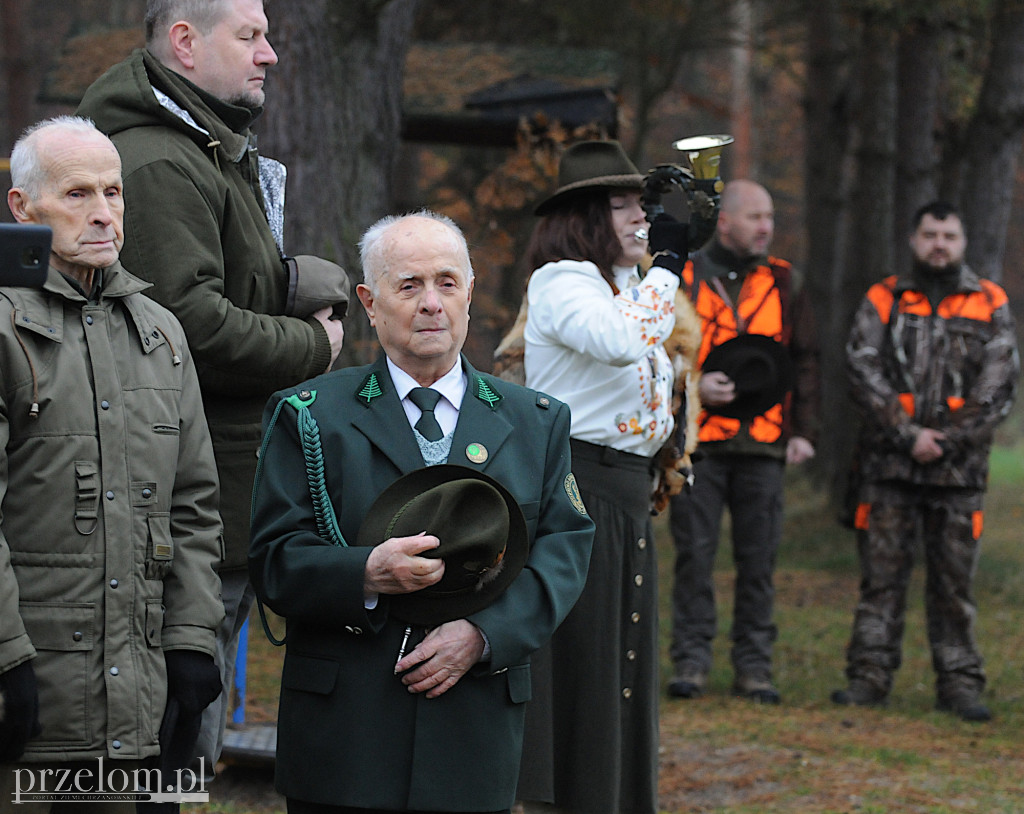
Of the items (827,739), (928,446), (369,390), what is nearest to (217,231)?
(369,390)

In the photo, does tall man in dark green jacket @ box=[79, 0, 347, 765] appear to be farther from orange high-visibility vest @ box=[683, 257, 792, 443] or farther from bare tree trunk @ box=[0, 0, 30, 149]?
bare tree trunk @ box=[0, 0, 30, 149]

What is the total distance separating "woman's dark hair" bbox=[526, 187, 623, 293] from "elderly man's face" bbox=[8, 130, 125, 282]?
187 centimetres

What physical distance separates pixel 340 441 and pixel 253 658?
5424 mm

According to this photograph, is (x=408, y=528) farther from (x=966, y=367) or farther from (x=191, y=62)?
(x=966, y=367)

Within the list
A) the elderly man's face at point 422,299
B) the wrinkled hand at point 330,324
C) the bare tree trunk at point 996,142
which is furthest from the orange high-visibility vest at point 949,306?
the elderly man's face at point 422,299

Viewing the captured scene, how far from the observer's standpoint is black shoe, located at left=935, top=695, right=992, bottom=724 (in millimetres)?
7020

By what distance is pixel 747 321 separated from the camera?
742 cm

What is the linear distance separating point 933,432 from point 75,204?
490 centimetres

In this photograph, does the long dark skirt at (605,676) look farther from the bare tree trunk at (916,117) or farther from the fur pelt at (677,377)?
the bare tree trunk at (916,117)

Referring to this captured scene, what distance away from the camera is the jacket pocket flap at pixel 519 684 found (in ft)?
10.2

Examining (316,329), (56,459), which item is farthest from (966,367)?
(56,459)

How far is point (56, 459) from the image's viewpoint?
299 centimetres

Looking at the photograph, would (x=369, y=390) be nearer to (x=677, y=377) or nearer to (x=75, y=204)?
(x=75, y=204)

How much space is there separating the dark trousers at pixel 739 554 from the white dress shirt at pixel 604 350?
2837mm
